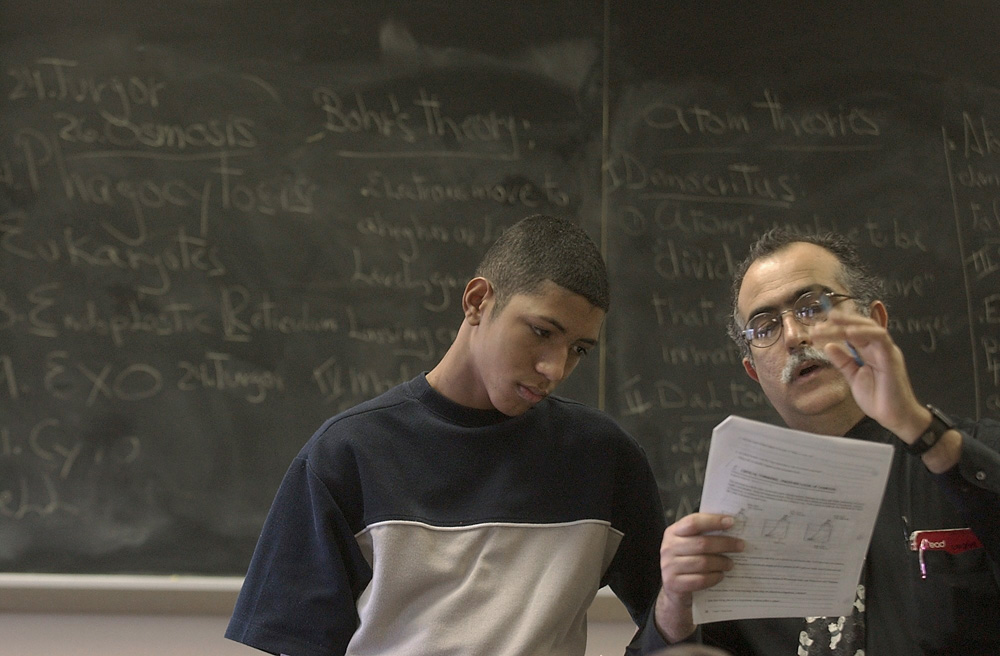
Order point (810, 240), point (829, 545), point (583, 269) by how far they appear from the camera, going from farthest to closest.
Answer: point (810, 240) → point (583, 269) → point (829, 545)

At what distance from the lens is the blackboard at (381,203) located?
244 cm

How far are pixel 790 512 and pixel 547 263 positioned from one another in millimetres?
577

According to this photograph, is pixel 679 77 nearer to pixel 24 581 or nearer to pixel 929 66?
pixel 929 66

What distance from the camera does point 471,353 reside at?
1.53m

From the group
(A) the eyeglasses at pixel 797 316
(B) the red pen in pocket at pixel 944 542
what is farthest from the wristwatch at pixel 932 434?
(A) the eyeglasses at pixel 797 316

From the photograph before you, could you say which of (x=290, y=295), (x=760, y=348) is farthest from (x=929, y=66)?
(x=290, y=295)

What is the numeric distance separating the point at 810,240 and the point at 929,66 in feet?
4.55

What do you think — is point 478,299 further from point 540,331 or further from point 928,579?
point 928,579

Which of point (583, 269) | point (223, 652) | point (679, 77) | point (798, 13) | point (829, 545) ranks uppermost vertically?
point (798, 13)

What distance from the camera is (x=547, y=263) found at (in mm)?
1468

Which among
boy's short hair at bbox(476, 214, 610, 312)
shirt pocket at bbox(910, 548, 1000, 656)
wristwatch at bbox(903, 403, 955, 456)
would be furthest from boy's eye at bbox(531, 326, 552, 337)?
shirt pocket at bbox(910, 548, 1000, 656)

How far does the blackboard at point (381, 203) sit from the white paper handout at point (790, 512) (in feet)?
4.51

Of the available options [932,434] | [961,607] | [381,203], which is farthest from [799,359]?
[381,203]

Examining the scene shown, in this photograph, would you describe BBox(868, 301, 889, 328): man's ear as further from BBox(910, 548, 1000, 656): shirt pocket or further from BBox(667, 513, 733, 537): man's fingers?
BBox(667, 513, 733, 537): man's fingers
